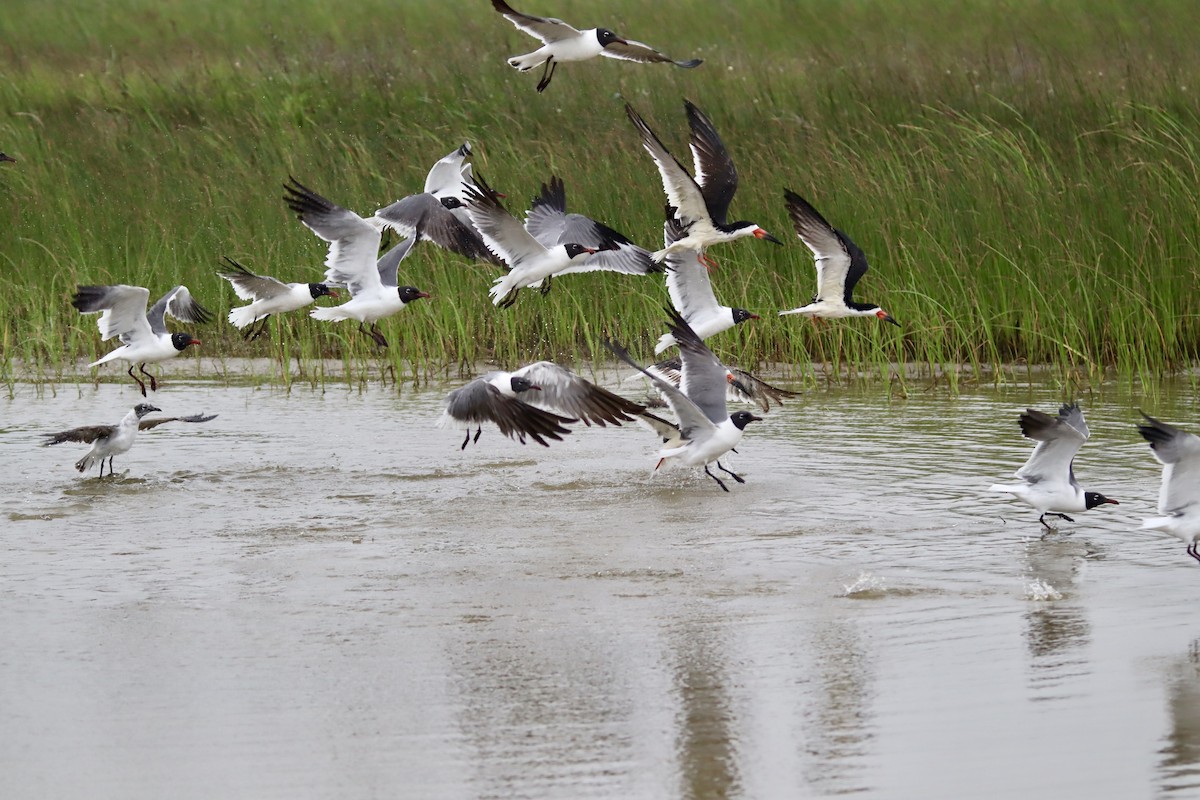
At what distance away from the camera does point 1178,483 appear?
5.90 meters

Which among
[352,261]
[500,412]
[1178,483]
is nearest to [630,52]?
[352,261]

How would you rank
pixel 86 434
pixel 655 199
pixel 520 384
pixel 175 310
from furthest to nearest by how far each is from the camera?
pixel 655 199 < pixel 175 310 < pixel 86 434 < pixel 520 384

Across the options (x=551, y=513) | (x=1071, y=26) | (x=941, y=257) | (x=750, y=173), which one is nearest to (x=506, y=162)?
(x=750, y=173)

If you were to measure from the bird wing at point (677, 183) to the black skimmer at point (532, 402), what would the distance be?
5.68 feet

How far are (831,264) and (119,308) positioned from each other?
13.0ft

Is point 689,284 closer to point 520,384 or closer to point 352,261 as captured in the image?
point 352,261

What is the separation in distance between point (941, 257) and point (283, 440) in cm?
432

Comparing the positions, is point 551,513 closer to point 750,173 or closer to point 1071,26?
point 750,173

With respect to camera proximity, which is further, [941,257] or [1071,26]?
[1071,26]

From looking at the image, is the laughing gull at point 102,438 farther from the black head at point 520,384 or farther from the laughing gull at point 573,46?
the laughing gull at point 573,46

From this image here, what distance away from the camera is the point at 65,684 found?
15.4 ft

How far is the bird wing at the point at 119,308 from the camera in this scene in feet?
30.1

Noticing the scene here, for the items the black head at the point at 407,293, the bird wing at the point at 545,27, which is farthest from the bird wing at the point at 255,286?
the bird wing at the point at 545,27

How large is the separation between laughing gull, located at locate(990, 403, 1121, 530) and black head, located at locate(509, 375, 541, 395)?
2164 mm
